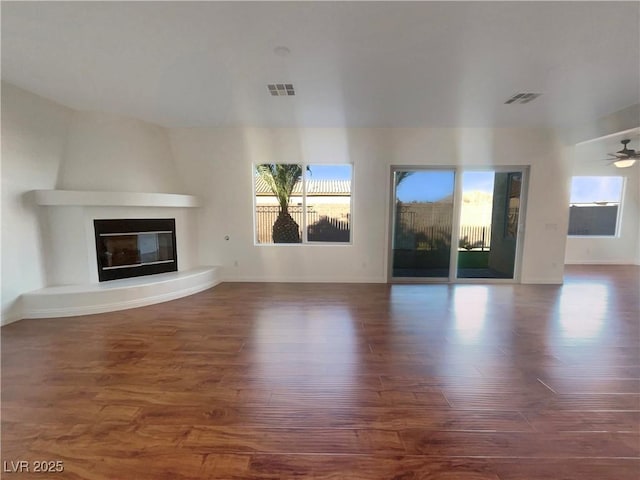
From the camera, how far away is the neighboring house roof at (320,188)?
532 cm

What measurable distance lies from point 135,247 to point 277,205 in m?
2.52

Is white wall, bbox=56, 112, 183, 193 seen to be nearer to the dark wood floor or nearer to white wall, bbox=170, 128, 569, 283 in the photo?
white wall, bbox=170, 128, 569, 283

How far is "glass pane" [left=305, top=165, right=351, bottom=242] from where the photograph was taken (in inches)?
208

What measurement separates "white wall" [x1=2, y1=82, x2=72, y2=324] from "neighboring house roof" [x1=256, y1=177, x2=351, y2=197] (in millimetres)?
2969

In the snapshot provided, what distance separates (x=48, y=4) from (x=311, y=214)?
Answer: 13.4 ft

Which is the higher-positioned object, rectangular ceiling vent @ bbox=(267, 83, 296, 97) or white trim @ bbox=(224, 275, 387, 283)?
rectangular ceiling vent @ bbox=(267, 83, 296, 97)

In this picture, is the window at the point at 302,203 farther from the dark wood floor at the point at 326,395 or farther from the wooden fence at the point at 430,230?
the dark wood floor at the point at 326,395

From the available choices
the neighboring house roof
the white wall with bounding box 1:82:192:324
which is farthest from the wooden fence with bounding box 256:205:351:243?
the white wall with bounding box 1:82:192:324

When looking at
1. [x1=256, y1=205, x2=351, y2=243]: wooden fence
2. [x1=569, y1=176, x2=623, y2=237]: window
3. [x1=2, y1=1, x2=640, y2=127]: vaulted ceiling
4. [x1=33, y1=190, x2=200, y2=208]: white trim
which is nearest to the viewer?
[x1=2, y1=1, x2=640, y2=127]: vaulted ceiling

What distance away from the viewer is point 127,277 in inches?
172

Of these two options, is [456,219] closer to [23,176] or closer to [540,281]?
[540,281]

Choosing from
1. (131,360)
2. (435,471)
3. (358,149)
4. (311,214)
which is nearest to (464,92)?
(358,149)

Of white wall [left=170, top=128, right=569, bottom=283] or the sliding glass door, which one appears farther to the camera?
the sliding glass door

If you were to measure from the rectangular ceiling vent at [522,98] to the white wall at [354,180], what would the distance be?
128 centimetres
